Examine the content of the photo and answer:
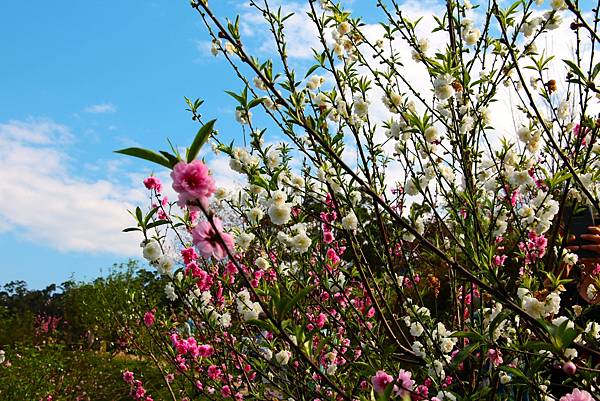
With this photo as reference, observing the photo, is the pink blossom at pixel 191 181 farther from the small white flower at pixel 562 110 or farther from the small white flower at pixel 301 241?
the small white flower at pixel 562 110

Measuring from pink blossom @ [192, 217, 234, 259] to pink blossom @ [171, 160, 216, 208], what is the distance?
9cm

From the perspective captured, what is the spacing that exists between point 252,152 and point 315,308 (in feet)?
4.75

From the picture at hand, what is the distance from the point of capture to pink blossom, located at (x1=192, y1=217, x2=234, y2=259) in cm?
128

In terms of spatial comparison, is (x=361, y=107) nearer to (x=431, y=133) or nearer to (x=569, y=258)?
(x=431, y=133)

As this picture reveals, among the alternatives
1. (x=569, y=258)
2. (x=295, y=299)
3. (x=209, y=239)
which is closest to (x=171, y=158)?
(x=209, y=239)

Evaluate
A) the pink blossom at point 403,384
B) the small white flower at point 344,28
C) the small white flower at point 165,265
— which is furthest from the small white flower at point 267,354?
the small white flower at point 344,28

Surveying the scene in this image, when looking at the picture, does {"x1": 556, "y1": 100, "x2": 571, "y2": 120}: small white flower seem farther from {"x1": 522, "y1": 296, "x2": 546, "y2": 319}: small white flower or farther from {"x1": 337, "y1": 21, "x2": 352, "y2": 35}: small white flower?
{"x1": 522, "y1": 296, "x2": 546, "y2": 319}: small white flower

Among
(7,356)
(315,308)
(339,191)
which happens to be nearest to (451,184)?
(339,191)

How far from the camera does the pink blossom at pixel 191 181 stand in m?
1.20

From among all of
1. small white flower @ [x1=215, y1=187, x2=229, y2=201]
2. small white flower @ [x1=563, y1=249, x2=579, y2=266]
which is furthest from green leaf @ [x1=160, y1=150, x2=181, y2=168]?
small white flower @ [x1=563, y1=249, x2=579, y2=266]

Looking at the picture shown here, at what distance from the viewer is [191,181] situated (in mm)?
1210

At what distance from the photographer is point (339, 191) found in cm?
287

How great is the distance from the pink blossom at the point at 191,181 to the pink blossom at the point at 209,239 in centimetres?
9

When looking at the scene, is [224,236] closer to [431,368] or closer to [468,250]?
[468,250]
